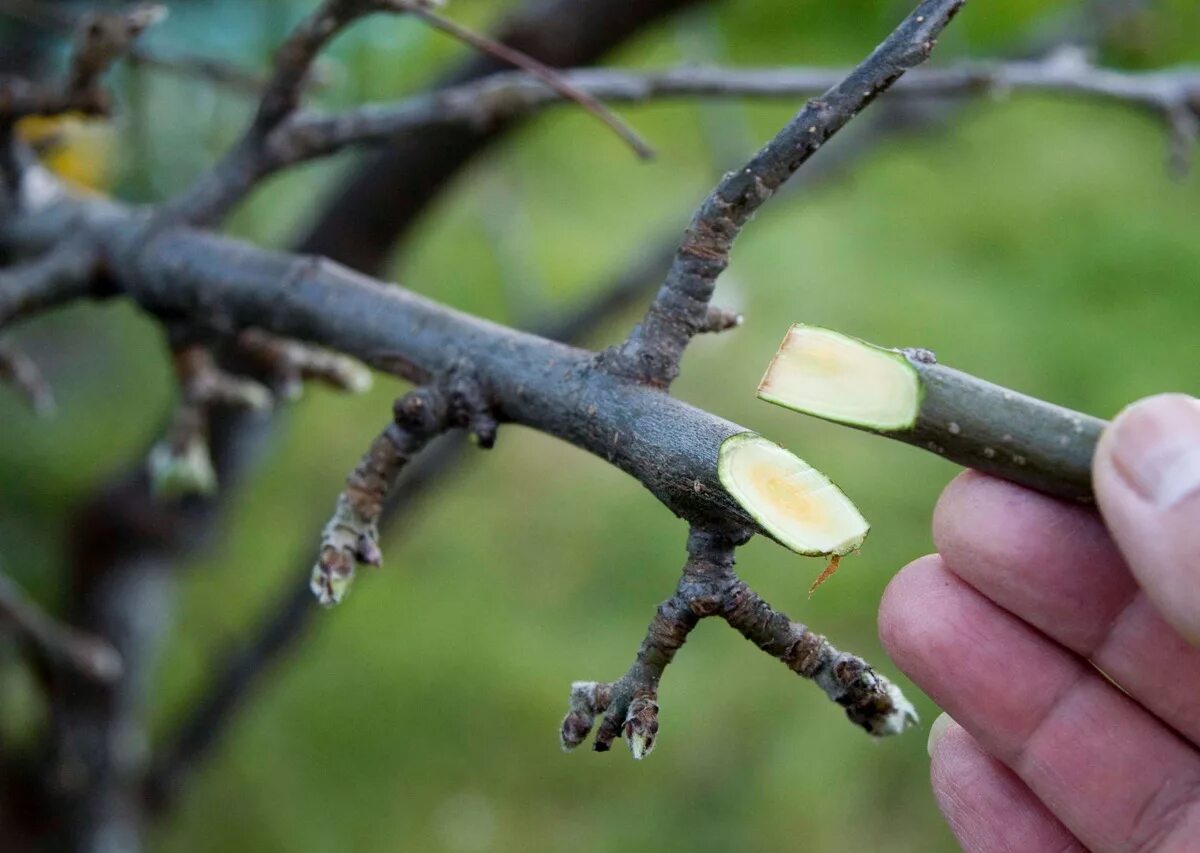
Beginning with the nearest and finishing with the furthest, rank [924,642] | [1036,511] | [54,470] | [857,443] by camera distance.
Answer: [1036,511], [924,642], [54,470], [857,443]

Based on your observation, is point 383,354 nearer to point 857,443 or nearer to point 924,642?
point 924,642

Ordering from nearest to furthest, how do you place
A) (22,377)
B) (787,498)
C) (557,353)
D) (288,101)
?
(787,498), (557,353), (288,101), (22,377)

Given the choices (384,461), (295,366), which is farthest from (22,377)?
(384,461)

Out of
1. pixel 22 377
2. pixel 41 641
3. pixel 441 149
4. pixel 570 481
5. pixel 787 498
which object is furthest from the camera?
pixel 570 481

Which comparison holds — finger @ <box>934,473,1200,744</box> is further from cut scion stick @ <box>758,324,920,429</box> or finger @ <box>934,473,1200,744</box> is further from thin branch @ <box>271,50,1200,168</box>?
thin branch @ <box>271,50,1200,168</box>

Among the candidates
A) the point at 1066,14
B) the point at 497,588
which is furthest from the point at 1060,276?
the point at 497,588

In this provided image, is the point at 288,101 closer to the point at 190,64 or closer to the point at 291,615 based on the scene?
the point at 190,64
